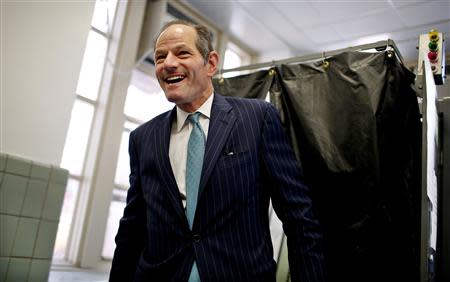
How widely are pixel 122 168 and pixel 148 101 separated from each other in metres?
0.82

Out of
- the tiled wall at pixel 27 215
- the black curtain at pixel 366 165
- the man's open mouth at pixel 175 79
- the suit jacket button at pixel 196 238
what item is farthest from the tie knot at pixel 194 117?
the tiled wall at pixel 27 215

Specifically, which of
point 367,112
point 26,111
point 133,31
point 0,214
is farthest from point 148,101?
point 367,112

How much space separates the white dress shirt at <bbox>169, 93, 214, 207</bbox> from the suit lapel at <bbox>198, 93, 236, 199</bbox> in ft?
0.14

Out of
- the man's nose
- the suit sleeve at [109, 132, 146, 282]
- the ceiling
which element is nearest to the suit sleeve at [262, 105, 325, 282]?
the man's nose

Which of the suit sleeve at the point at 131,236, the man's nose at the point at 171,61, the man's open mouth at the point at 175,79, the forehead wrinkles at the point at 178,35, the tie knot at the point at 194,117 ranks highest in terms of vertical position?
the forehead wrinkles at the point at 178,35

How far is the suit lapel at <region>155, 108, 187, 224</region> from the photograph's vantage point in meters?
1.17

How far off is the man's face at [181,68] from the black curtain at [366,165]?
0.69m

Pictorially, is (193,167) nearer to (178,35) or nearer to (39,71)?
(178,35)

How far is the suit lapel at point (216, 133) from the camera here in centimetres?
115

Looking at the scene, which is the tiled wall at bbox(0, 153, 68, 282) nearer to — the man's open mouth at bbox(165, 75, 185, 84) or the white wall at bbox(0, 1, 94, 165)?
the white wall at bbox(0, 1, 94, 165)

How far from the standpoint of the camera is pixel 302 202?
1177mm

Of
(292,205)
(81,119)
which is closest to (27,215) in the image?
(292,205)

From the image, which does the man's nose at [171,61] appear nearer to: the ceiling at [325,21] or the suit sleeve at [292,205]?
the suit sleeve at [292,205]

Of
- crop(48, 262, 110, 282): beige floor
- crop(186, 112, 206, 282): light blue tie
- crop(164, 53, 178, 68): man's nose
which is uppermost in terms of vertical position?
crop(164, 53, 178, 68): man's nose
